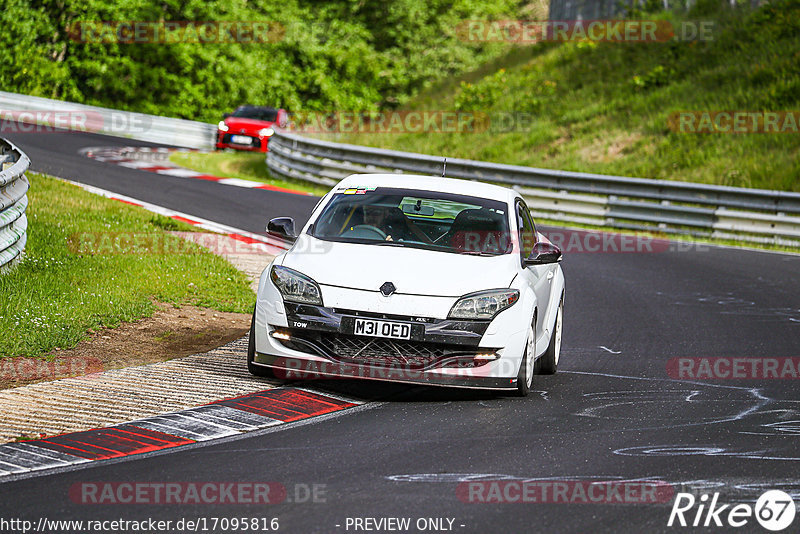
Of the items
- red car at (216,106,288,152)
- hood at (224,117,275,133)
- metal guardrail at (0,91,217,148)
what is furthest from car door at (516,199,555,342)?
metal guardrail at (0,91,217,148)

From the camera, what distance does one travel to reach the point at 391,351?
299 inches

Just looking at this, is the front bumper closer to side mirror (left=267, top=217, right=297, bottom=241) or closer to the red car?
side mirror (left=267, top=217, right=297, bottom=241)

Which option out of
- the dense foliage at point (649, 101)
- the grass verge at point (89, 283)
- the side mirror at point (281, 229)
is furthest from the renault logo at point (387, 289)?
the dense foliage at point (649, 101)

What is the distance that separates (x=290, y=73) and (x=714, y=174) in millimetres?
29299

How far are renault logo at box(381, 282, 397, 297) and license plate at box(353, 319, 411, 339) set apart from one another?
0.66 feet

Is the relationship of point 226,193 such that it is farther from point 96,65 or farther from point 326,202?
point 96,65

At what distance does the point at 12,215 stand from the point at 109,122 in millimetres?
26572

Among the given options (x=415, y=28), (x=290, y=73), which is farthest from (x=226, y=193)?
(x=415, y=28)

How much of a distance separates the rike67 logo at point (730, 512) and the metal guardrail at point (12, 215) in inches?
298

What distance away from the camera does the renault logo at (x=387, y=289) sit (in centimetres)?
761

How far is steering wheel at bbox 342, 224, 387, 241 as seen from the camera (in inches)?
339

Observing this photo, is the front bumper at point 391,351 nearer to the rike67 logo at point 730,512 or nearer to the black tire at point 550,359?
the black tire at point 550,359

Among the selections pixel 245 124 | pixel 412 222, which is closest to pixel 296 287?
pixel 412 222

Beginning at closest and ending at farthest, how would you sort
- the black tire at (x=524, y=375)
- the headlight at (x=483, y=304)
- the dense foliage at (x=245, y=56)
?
1. the headlight at (x=483, y=304)
2. the black tire at (x=524, y=375)
3. the dense foliage at (x=245, y=56)
